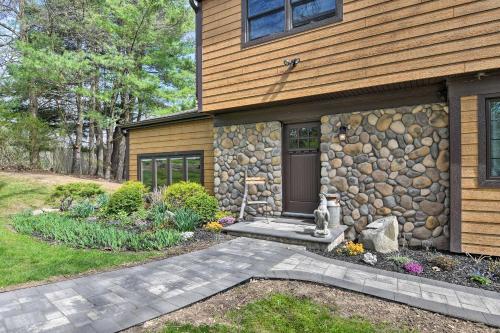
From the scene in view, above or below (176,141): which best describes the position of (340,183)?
below

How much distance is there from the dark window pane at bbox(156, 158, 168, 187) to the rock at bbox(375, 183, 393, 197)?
674 cm

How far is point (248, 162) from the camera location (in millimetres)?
7637

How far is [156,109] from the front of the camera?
16672 mm

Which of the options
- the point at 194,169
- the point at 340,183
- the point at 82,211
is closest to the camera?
the point at 340,183

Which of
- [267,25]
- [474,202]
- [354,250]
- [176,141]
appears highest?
[267,25]

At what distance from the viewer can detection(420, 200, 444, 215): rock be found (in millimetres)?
5258

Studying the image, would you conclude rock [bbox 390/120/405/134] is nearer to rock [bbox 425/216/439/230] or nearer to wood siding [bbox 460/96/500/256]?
wood siding [bbox 460/96/500/256]

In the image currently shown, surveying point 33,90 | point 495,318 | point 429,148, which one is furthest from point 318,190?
point 33,90

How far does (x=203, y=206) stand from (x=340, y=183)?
10.3 ft

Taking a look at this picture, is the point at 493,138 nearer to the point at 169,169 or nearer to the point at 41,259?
the point at 41,259

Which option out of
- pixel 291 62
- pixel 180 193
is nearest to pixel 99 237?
pixel 180 193

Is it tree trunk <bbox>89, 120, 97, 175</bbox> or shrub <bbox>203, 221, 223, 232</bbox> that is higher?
tree trunk <bbox>89, 120, 97, 175</bbox>

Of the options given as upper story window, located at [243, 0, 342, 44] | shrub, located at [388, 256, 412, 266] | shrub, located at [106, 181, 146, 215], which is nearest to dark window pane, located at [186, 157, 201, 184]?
shrub, located at [106, 181, 146, 215]

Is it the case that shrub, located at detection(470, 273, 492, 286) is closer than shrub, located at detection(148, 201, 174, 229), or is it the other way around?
shrub, located at detection(470, 273, 492, 286)
